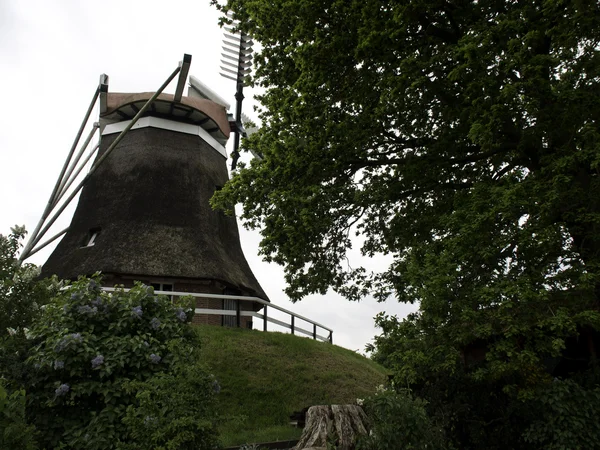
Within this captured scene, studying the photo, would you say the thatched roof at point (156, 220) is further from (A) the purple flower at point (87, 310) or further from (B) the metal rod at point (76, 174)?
(A) the purple flower at point (87, 310)

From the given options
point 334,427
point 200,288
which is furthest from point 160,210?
point 334,427

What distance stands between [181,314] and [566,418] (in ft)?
21.7

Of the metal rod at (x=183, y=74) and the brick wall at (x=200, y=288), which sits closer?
the brick wall at (x=200, y=288)

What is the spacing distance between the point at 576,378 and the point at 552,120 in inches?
189

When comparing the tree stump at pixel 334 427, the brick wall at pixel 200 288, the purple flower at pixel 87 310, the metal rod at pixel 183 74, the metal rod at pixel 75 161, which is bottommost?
the tree stump at pixel 334 427

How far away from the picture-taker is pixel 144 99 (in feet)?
76.5

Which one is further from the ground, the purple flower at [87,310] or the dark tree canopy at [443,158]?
the dark tree canopy at [443,158]

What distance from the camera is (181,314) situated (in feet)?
29.9

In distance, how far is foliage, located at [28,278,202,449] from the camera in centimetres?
806

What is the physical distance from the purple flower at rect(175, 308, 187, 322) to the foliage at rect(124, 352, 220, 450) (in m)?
1.40

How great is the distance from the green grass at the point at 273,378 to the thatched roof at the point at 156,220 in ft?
12.3

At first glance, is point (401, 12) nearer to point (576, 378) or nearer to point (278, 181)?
point (278, 181)

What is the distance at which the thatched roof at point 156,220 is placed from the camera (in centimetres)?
2027

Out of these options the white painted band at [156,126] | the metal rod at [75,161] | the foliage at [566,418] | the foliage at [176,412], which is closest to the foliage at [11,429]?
the foliage at [176,412]
